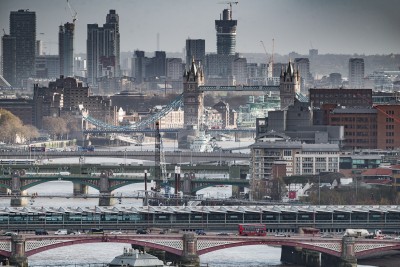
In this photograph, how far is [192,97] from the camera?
168 m

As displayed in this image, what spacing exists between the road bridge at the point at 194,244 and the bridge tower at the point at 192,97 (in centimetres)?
9945

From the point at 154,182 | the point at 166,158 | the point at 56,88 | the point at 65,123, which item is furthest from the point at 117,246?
the point at 56,88

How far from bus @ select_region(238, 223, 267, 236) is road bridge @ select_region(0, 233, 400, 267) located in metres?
1.48

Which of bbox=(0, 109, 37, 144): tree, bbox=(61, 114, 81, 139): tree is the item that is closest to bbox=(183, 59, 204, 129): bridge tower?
bbox=(61, 114, 81, 139): tree

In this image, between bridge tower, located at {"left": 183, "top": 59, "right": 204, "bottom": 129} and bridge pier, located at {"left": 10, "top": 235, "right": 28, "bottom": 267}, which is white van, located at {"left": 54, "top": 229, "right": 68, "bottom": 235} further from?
bridge tower, located at {"left": 183, "top": 59, "right": 204, "bottom": 129}

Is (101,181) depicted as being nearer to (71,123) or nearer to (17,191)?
(17,191)

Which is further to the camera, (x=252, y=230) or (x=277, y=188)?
(x=277, y=188)

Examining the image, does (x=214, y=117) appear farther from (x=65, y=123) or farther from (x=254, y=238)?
(x=254, y=238)

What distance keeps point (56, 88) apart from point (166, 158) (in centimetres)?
6021

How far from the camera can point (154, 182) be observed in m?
102

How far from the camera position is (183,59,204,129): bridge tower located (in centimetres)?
16762

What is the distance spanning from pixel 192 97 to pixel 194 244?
103 meters

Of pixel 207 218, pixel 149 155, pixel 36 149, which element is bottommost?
pixel 207 218

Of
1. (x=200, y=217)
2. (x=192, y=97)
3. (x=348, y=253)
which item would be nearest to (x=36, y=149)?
(x=192, y=97)
